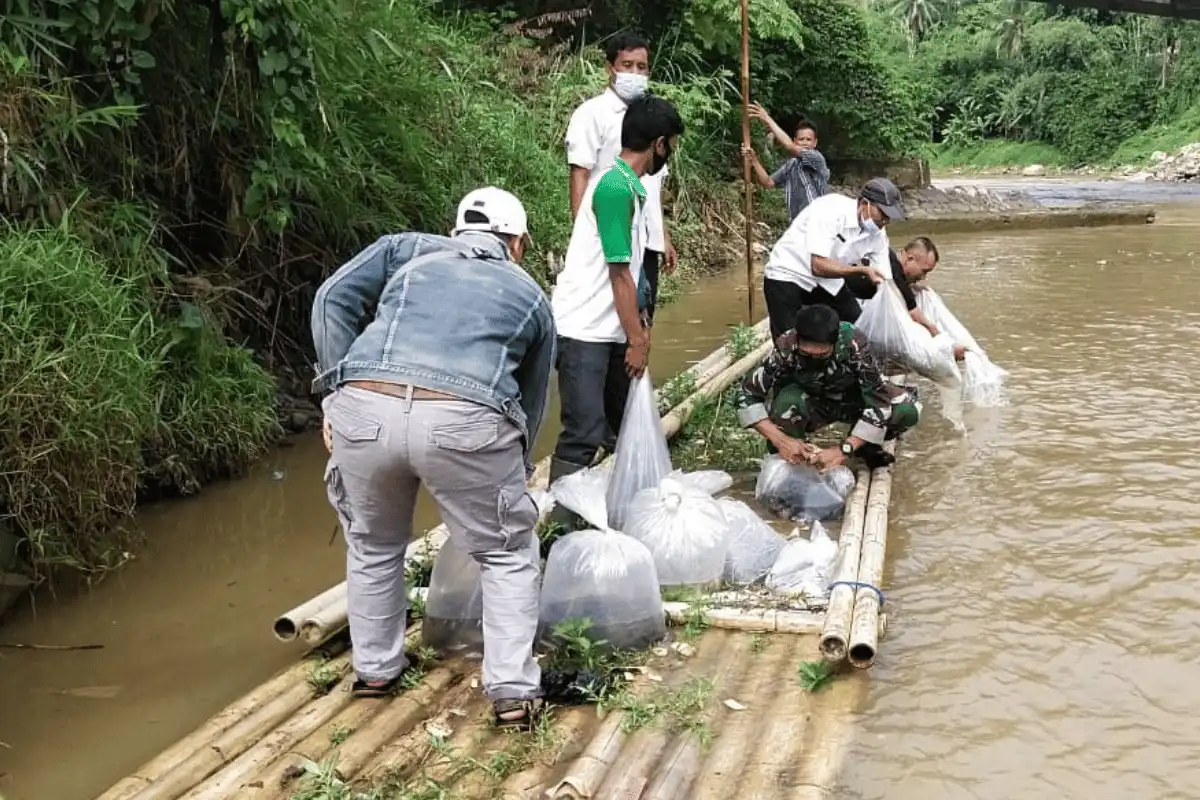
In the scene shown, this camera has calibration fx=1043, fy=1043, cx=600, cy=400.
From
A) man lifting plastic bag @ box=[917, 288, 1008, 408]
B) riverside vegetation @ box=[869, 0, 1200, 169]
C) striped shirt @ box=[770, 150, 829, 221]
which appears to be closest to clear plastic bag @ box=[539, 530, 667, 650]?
man lifting plastic bag @ box=[917, 288, 1008, 408]

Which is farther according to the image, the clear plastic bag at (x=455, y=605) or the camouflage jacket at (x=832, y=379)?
the camouflage jacket at (x=832, y=379)

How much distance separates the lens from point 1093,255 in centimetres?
1216

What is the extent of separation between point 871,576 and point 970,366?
9.32 feet

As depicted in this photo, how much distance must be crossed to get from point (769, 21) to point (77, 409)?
10.7 m

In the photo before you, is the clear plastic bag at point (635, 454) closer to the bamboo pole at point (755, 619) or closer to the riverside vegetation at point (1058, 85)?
the bamboo pole at point (755, 619)

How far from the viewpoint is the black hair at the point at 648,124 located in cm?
341

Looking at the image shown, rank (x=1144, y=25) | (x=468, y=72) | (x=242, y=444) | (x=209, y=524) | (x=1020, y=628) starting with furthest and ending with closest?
(x=1144, y=25)
(x=468, y=72)
(x=242, y=444)
(x=209, y=524)
(x=1020, y=628)

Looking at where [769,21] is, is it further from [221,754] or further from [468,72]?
[221,754]

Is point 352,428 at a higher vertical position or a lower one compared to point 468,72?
lower

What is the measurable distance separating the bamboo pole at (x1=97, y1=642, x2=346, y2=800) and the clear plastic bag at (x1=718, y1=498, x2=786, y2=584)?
1.28m

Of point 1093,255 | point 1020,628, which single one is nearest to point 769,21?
point 1093,255

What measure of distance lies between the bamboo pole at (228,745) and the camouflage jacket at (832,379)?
6.80 ft

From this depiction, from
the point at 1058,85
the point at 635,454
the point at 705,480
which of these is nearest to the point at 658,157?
the point at 635,454

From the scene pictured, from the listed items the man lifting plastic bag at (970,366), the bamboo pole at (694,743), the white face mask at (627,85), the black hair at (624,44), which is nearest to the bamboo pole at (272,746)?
the bamboo pole at (694,743)
